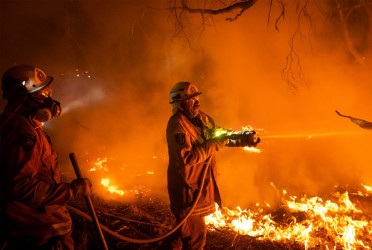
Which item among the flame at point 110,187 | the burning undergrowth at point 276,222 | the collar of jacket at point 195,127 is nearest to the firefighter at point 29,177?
the collar of jacket at point 195,127

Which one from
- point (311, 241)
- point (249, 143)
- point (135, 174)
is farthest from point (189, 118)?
point (135, 174)

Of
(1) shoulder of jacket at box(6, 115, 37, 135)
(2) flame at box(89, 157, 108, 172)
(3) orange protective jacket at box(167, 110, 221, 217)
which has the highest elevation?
(1) shoulder of jacket at box(6, 115, 37, 135)

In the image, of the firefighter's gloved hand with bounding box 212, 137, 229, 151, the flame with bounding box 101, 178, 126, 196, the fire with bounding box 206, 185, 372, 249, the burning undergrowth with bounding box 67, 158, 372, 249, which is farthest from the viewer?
the flame with bounding box 101, 178, 126, 196

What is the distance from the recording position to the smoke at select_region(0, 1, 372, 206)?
8.73 m

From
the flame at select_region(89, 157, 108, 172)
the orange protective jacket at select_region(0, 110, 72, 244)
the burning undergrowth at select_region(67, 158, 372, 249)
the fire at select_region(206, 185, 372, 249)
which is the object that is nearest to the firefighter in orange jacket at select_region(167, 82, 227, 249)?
the burning undergrowth at select_region(67, 158, 372, 249)

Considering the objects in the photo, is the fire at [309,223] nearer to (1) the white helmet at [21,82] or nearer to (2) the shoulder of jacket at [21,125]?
(2) the shoulder of jacket at [21,125]

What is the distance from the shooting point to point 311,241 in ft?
14.3

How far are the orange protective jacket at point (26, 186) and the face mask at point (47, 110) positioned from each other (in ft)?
0.27

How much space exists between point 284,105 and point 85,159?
10.6 metres

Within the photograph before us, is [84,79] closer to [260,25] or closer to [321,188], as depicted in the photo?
[260,25]

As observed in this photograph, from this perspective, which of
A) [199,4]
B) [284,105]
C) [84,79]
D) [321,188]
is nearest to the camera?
[321,188]

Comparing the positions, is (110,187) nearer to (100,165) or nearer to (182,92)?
(100,165)

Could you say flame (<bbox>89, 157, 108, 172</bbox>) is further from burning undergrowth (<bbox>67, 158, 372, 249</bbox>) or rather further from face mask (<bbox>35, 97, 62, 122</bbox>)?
face mask (<bbox>35, 97, 62, 122</bbox>)

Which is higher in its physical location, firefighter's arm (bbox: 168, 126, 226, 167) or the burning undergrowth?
firefighter's arm (bbox: 168, 126, 226, 167)
